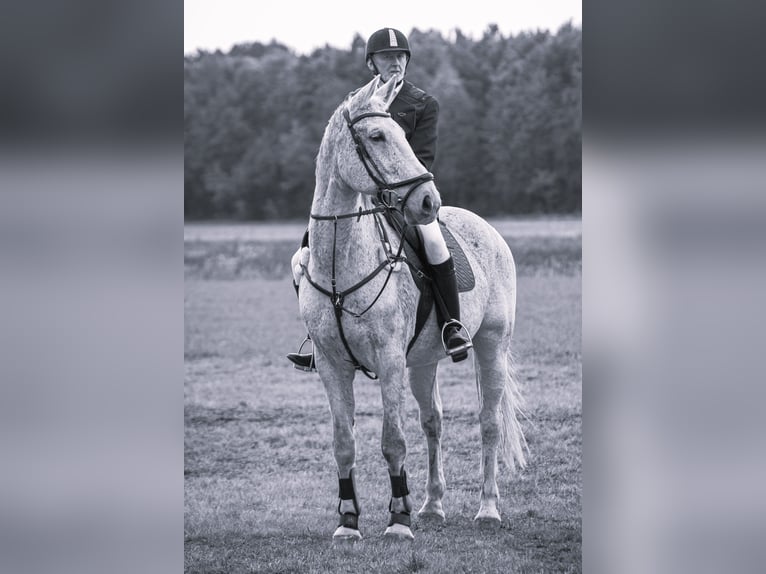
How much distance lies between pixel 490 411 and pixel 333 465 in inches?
74.6

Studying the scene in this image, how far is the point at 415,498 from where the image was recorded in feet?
19.8

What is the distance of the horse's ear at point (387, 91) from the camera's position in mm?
4277

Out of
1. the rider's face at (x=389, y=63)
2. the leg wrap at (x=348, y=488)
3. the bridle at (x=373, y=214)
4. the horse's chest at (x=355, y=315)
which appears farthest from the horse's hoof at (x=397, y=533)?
the rider's face at (x=389, y=63)

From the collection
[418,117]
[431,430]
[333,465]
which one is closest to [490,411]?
[431,430]

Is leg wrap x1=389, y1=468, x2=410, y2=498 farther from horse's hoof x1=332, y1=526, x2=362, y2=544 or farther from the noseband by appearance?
the noseband

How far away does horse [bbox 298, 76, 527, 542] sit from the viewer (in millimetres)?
4145

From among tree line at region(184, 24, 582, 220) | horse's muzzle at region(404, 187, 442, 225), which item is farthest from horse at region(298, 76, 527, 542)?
tree line at region(184, 24, 582, 220)

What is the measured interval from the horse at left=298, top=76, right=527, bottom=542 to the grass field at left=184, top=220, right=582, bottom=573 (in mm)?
239

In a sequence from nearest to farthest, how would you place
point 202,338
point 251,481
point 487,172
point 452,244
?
point 452,244, point 251,481, point 202,338, point 487,172

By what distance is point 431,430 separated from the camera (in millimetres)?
5566
